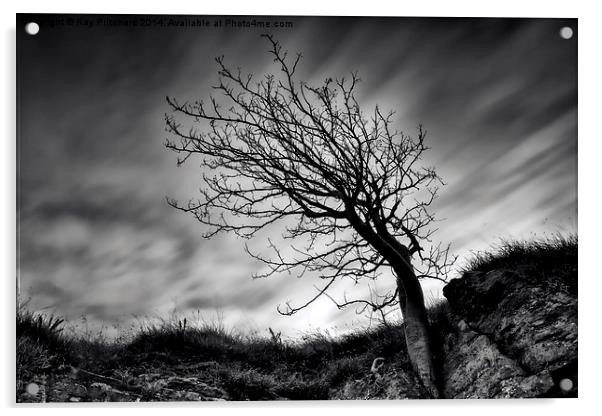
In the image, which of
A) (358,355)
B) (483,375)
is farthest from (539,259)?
(358,355)

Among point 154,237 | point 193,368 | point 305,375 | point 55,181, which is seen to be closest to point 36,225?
point 55,181

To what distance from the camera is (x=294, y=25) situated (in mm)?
3875

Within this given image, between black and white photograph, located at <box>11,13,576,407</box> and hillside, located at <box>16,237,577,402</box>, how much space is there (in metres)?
0.01

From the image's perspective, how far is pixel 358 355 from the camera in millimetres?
3957

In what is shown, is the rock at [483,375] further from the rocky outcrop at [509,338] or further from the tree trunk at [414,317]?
the tree trunk at [414,317]

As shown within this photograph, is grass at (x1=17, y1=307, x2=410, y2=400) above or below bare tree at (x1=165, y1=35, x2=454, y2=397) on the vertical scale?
below

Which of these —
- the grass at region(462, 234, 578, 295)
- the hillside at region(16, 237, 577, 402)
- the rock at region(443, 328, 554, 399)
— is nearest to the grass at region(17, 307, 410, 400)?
the hillside at region(16, 237, 577, 402)

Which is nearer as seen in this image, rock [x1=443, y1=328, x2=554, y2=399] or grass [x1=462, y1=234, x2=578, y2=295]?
rock [x1=443, y1=328, x2=554, y2=399]

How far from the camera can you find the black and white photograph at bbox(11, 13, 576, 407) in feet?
12.0

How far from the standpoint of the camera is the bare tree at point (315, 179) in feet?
12.5

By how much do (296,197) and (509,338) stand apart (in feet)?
5.30

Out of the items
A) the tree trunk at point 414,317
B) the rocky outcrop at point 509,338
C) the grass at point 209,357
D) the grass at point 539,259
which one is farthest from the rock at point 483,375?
the grass at point 539,259


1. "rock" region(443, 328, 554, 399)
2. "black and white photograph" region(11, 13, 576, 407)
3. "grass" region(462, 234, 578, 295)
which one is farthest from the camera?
"grass" region(462, 234, 578, 295)

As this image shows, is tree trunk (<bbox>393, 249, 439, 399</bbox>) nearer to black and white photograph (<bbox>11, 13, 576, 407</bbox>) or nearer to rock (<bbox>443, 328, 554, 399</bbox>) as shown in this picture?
black and white photograph (<bbox>11, 13, 576, 407</bbox>)
